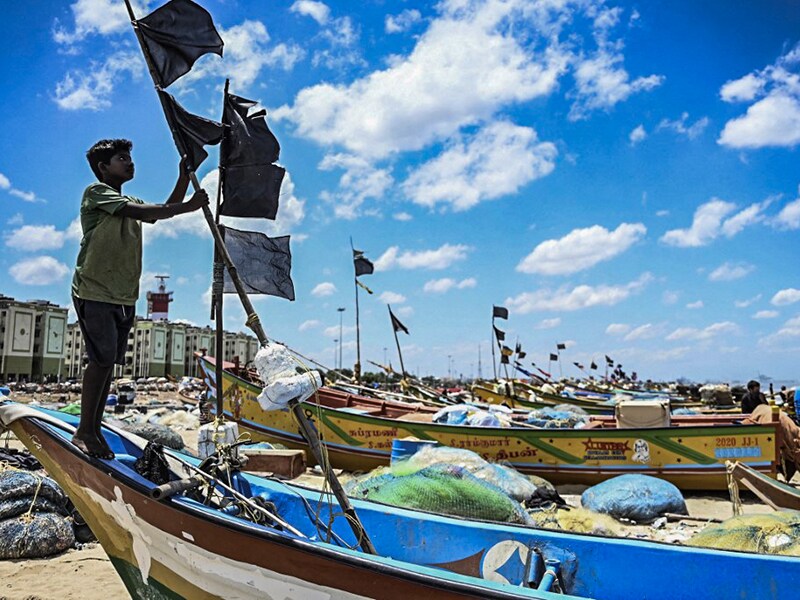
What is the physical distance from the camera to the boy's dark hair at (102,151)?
3.24 m

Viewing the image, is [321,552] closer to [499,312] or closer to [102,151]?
[102,151]

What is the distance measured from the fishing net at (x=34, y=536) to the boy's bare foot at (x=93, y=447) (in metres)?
2.59

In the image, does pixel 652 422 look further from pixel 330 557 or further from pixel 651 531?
pixel 330 557

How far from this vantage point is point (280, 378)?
9.13 feet

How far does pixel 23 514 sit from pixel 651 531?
21.5ft

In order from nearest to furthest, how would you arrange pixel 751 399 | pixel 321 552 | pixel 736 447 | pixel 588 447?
pixel 321 552, pixel 736 447, pixel 588 447, pixel 751 399

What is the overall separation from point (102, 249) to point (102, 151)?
0.60 meters

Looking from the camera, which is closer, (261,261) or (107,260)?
(107,260)

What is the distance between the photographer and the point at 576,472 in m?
9.56

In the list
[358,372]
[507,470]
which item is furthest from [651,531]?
[358,372]

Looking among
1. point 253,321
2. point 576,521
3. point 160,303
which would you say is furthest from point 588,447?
point 160,303

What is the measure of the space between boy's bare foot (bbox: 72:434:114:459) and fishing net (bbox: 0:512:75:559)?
8.51 feet

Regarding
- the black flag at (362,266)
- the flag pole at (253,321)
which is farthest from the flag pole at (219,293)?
the black flag at (362,266)

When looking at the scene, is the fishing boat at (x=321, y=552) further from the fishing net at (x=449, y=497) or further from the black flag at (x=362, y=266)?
the black flag at (x=362, y=266)
